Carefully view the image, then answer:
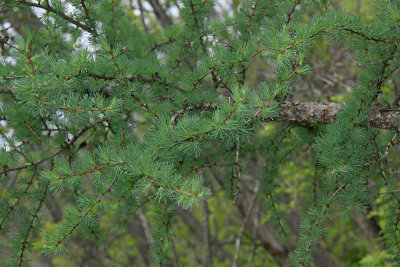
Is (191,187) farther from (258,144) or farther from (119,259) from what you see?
(119,259)

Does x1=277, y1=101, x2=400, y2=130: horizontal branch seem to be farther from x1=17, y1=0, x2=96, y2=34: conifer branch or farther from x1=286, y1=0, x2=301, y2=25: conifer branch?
x1=17, y1=0, x2=96, y2=34: conifer branch

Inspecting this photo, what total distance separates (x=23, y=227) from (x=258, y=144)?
1508 mm

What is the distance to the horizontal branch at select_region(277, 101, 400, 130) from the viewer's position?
6.37ft

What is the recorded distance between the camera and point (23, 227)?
2.15m

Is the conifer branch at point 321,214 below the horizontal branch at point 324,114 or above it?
below

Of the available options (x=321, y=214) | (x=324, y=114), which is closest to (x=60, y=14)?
(x=324, y=114)

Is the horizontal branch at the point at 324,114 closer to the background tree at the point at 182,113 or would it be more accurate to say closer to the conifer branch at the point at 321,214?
the background tree at the point at 182,113

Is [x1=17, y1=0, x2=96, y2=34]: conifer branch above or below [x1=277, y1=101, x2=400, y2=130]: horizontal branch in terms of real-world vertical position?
above

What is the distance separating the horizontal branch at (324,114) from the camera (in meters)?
1.94

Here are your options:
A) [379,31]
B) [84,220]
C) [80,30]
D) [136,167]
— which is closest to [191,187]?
[136,167]

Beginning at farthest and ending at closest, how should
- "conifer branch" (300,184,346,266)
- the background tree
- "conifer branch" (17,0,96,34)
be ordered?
"conifer branch" (17,0,96,34) → "conifer branch" (300,184,346,266) → the background tree

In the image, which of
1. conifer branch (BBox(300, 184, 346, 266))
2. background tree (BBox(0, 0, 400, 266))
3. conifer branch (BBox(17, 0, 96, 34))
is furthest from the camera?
conifer branch (BBox(17, 0, 96, 34))

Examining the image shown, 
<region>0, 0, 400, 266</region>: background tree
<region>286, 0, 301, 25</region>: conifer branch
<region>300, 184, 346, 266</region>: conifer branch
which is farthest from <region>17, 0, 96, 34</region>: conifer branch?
<region>300, 184, 346, 266</region>: conifer branch

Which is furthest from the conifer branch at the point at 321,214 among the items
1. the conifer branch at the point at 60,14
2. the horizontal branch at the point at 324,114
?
the conifer branch at the point at 60,14
